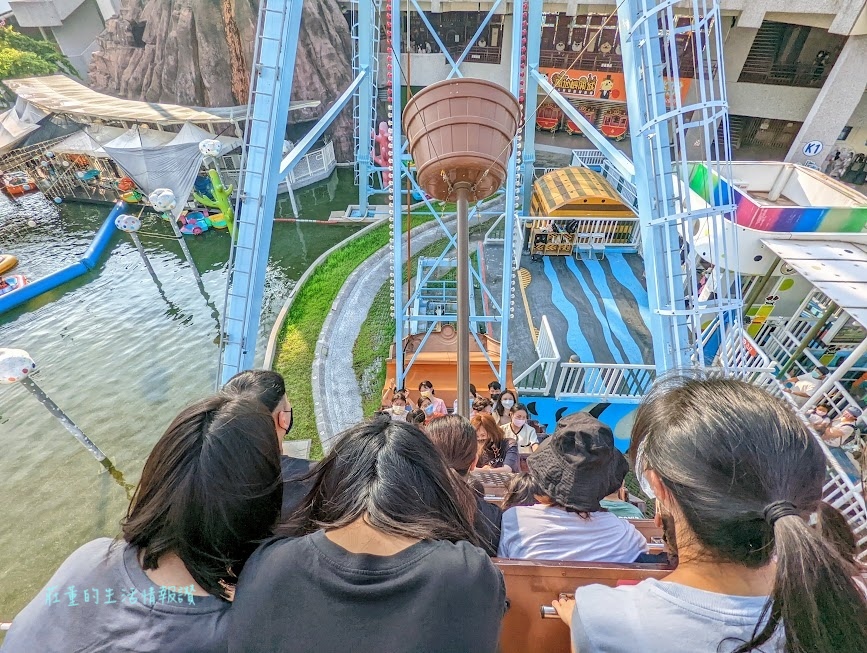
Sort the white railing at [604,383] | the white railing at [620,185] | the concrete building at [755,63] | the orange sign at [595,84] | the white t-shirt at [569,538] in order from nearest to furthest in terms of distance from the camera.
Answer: the white t-shirt at [569,538] < the white railing at [604,383] < the white railing at [620,185] < the concrete building at [755,63] < the orange sign at [595,84]

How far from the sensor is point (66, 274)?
1246 cm

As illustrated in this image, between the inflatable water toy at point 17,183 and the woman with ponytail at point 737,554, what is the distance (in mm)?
24557

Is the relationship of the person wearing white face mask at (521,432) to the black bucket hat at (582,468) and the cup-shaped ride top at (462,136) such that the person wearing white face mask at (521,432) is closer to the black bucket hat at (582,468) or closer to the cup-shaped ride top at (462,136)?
the black bucket hat at (582,468)

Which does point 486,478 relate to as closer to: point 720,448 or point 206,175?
point 720,448

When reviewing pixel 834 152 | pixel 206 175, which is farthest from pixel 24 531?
pixel 834 152

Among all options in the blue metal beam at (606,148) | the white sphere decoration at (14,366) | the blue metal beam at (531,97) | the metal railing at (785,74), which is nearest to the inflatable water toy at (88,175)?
the white sphere decoration at (14,366)

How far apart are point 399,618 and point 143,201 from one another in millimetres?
19893

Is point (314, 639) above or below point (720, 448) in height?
Answer: below

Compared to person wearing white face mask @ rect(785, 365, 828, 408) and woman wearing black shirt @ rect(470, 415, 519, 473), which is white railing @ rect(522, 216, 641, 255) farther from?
woman wearing black shirt @ rect(470, 415, 519, 473)

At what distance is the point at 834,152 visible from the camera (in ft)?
50.2

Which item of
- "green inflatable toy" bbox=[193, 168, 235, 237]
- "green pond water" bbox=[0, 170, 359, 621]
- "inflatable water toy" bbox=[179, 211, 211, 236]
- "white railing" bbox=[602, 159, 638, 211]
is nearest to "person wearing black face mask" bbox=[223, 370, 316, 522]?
"green pond water" bbox=[0, 170, 359, 621]

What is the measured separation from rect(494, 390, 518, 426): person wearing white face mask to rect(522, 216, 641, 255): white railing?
618 cm

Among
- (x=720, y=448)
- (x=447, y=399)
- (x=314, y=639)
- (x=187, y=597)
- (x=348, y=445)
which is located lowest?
(x=447, y=399)

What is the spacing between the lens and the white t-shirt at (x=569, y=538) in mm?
1953
